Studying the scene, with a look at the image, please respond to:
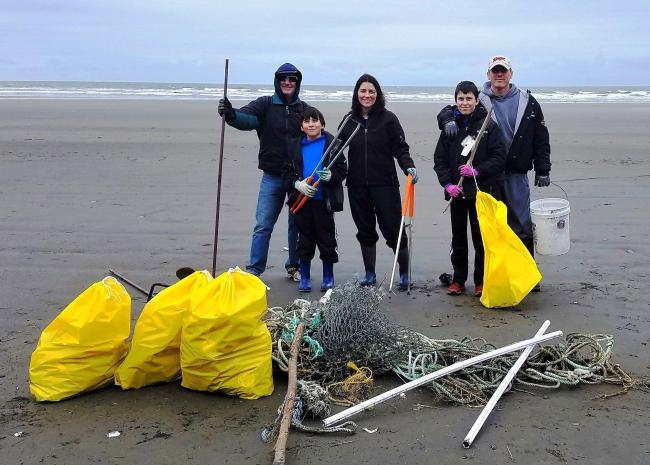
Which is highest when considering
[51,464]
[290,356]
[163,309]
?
[163,309]

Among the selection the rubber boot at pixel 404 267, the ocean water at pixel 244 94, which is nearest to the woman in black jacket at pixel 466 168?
the rubber boot at pixel 404 267

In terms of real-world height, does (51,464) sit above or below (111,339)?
below

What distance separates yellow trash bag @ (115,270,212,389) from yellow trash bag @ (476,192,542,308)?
2.37 meters

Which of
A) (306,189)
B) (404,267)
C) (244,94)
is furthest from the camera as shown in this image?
(244,94)

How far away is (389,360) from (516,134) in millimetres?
2470

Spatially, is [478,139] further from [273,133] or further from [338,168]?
[273,133]

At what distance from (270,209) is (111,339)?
2.44 meters

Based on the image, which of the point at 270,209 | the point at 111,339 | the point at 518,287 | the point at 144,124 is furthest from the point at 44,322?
the point at 144,124

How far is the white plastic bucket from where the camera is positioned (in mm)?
5625

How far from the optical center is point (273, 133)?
19.5ft

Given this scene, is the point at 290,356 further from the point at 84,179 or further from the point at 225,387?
the point at 84,179

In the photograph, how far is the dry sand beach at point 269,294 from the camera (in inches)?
130

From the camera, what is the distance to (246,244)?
736 cm

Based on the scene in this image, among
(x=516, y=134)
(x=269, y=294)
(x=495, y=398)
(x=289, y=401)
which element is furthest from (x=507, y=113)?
(x=289, y=401)
